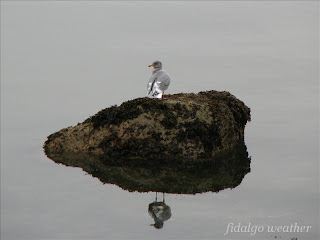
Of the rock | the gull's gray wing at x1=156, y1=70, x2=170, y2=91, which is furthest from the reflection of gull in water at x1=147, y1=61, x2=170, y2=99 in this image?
the rock

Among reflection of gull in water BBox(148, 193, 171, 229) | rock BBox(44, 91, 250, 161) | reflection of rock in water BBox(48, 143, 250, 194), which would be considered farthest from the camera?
rock BBox(44, 91, 250, 161)

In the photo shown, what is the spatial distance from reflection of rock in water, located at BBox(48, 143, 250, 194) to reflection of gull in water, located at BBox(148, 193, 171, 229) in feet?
2.38

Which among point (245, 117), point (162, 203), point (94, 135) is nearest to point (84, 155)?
point (94, 135)

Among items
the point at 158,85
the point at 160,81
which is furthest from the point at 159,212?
the point at 160,81

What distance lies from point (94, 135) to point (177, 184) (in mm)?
2497

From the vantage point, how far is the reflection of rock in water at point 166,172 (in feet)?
55.9

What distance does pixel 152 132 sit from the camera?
59.7 feet

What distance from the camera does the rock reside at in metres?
18.2

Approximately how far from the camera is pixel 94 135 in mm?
18531

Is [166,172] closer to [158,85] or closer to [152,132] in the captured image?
[152,132]

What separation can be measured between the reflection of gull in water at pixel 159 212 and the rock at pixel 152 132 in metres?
2.16

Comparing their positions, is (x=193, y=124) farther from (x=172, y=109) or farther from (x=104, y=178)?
(x=104, y=178)

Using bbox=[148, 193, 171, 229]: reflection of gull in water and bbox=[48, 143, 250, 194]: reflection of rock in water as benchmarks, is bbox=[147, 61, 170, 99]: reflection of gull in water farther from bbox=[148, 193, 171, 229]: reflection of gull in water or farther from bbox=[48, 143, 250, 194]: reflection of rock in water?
bbox=[148, 193, 171, 229]: reflection of gull in water

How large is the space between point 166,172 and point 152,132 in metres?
1.07
